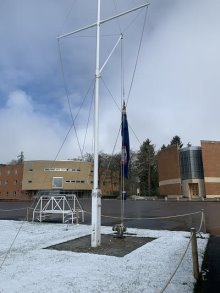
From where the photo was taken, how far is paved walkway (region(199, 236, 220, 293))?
6457 millimetres

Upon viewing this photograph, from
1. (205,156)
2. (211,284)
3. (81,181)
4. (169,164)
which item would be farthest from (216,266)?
(81,181)

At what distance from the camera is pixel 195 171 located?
67.5 metres

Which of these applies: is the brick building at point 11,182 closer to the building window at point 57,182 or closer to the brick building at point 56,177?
the brick building at point 56,177

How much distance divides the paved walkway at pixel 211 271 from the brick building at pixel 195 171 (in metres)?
56.5

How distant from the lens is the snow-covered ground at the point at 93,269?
630 centimetres

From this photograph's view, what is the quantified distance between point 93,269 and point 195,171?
62.5 meters

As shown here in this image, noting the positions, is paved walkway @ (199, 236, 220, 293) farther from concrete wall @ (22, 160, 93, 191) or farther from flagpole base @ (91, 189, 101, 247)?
concrete wall @ (22, 160, 93, 191)

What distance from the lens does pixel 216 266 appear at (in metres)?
8.16

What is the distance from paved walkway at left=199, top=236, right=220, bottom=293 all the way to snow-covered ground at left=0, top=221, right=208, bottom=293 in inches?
9.2

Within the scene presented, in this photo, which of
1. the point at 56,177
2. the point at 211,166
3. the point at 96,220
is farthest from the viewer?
the point at 56,177

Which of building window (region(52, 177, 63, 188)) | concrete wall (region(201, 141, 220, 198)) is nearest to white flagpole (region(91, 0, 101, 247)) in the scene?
concrete wall (region(201, 141, 220, 198))

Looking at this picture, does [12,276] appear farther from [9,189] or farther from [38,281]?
[9,189]

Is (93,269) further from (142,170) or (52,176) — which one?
(142,170)

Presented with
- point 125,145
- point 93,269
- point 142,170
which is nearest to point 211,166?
point 142,170
